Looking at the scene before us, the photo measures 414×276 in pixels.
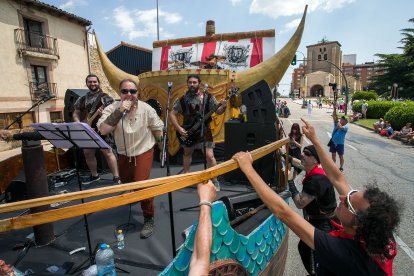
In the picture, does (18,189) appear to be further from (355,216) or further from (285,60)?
(285,60)

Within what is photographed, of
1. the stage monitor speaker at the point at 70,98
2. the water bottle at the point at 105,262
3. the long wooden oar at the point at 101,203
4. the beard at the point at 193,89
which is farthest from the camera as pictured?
the stage monitor speaker at the point at 70,98

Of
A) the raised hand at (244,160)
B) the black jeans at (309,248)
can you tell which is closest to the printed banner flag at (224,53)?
the black jeans at (309,248)

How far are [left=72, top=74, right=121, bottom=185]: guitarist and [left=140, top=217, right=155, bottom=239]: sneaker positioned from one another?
5.82 feet

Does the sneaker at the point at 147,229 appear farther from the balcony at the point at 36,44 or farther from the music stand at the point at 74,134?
the balcony at the point at 36,44

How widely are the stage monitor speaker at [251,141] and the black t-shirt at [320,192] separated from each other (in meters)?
1.11

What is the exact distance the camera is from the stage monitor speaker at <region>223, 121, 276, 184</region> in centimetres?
390

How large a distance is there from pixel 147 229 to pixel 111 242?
15.3 inches

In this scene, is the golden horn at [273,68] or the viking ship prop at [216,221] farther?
the golden horn at [273,68]

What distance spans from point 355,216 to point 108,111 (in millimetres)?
2688

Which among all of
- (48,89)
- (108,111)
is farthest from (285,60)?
(48,89)

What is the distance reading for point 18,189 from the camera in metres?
3.76

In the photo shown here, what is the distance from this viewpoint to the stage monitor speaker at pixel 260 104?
400cm

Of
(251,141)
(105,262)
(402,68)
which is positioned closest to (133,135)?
(105,262)

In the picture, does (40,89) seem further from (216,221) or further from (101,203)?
(216,221)
